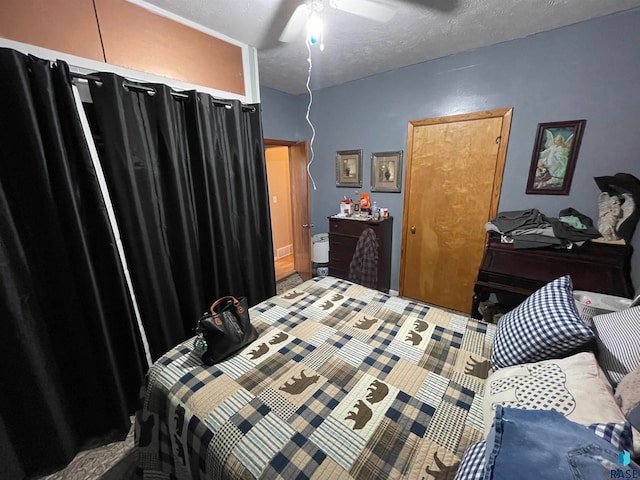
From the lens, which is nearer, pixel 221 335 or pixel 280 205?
pixel 221 335

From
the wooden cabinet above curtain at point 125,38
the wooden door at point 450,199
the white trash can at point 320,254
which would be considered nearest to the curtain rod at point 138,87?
the wooden cabinet above curtain at point 125,38

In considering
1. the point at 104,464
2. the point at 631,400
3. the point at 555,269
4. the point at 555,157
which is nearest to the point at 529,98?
the point at 555,157

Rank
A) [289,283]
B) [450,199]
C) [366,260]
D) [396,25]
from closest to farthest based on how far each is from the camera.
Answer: [396,25], [450,199], [366,260], [289,283]

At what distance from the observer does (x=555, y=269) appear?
1769 millimetres

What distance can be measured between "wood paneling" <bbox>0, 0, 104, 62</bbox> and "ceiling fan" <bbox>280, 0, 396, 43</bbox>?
1099mm

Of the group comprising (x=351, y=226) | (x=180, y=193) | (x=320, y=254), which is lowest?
(x=320, y=254)

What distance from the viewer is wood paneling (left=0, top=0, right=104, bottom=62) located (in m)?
1.14

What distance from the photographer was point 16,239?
3.75ft

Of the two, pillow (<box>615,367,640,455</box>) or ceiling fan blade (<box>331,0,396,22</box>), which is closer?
pillow (<box>615,367,640,455</box>)

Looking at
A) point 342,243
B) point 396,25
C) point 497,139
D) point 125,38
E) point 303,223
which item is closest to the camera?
point 125,38

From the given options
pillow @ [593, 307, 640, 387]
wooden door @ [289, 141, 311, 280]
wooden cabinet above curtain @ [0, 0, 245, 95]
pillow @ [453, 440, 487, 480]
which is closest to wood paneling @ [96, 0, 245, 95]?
wooden cabinet above curtain @ [0, 0, 245, 95]

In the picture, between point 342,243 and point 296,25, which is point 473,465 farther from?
point 342,243

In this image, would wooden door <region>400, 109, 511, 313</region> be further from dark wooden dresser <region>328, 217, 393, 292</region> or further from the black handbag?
the black handbag

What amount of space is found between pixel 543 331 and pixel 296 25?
6.90ft
